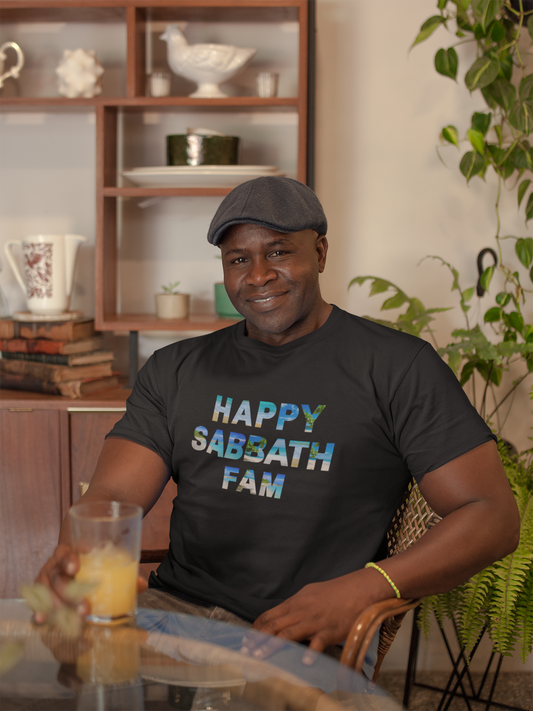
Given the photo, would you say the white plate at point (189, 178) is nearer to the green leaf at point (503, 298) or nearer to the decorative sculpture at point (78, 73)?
the decorative sculpture at point (78, 73)

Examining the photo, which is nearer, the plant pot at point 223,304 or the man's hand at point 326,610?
the man's hand at point 326,610

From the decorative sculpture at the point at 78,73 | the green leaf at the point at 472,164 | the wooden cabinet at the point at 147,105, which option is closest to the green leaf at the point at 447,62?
the green leaf at the point at 472,164

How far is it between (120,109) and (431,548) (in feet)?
5.57

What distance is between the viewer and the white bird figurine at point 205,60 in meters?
2.02

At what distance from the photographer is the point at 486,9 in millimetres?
1812

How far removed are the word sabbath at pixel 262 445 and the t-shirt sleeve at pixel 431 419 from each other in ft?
0.47

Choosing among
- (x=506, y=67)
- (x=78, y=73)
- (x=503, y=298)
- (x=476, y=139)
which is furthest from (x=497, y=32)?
(x=78, y=73)

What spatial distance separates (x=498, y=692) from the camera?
6.99 feet

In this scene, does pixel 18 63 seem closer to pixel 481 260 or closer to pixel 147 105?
pixel 147 105

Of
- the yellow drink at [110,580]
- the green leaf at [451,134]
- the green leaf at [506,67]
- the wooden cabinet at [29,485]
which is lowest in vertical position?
the wooden cabinet at [29,485]

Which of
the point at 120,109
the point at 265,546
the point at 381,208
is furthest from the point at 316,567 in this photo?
the point at 120,109

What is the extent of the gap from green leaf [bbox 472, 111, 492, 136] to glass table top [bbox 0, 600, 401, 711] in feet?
5.65

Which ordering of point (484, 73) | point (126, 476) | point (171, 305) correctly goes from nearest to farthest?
point (126, 476)
point (484, 73)
point (171, 305)

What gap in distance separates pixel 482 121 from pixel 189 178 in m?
0.92
